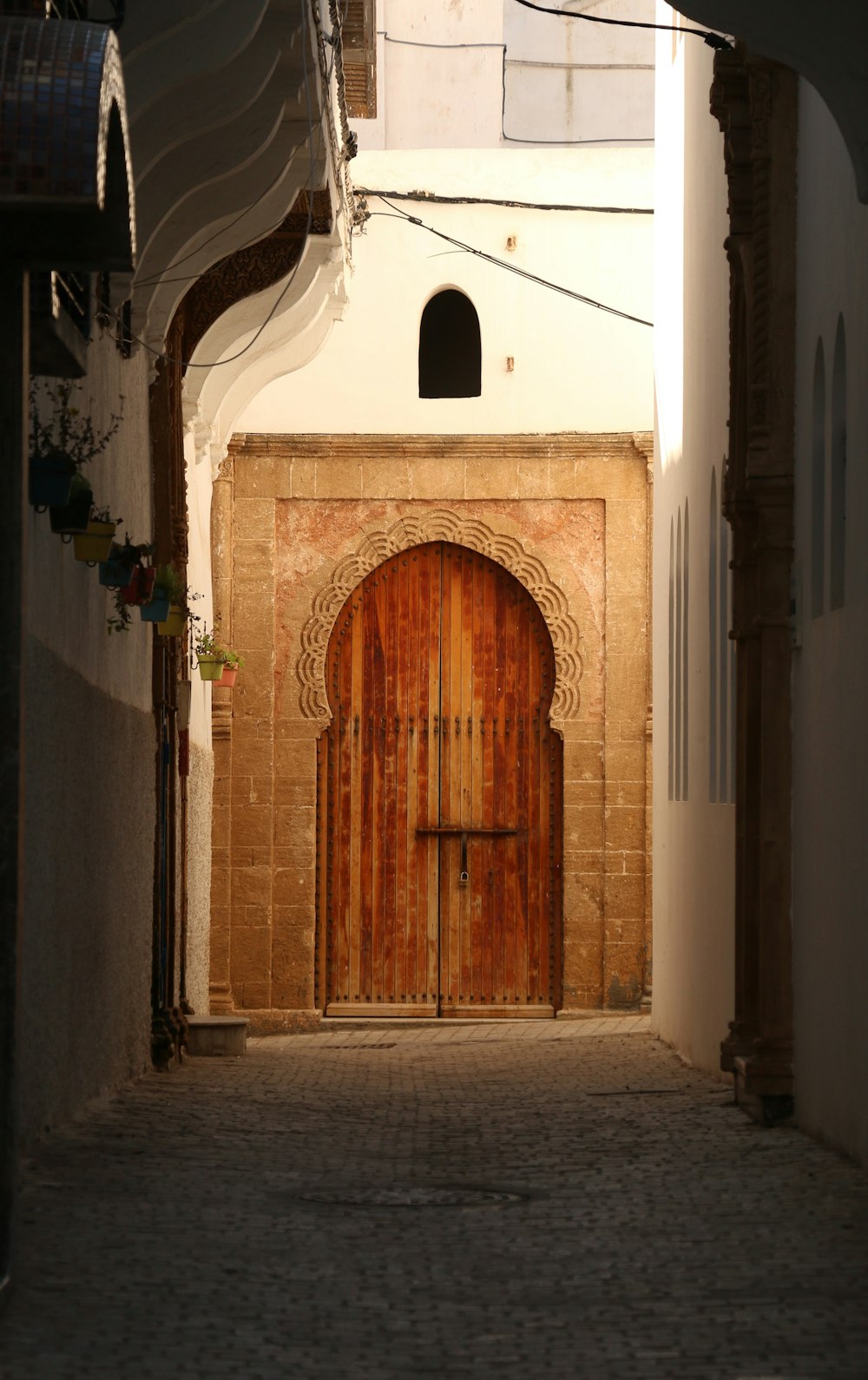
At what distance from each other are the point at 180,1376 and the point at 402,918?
43.3ft

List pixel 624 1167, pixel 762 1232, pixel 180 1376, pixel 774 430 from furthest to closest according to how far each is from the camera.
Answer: pixel 774 430 < pixel 624 1167 < pixel 762 1232 < pixel 180 1376

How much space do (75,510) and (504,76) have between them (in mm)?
20579

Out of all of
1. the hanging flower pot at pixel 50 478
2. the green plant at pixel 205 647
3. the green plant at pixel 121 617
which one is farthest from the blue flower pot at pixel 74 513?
the green plant at pixel 205 647

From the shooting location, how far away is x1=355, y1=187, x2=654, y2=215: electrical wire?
57.2 feet

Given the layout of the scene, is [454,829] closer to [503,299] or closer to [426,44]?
[503,299]

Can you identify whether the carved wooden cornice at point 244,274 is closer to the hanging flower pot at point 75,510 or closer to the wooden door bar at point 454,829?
the wooden door bar at point 454,829

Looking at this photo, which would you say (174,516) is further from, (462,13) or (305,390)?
(462,13)

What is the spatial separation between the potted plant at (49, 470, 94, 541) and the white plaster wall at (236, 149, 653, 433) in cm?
980

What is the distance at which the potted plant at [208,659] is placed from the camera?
1499cm

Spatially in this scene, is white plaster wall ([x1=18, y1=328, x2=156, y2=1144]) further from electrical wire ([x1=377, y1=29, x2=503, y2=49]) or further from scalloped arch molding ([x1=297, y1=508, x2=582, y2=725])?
electrical wire ([x1=377, y1=29, x2=503, y2=49])

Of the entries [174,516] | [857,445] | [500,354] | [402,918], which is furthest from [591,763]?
[857,445]

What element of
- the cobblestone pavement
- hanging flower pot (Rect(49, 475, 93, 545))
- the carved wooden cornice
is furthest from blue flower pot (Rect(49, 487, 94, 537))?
the carved wooden cornice

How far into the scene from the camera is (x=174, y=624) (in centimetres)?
1198

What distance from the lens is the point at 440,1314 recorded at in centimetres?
502
